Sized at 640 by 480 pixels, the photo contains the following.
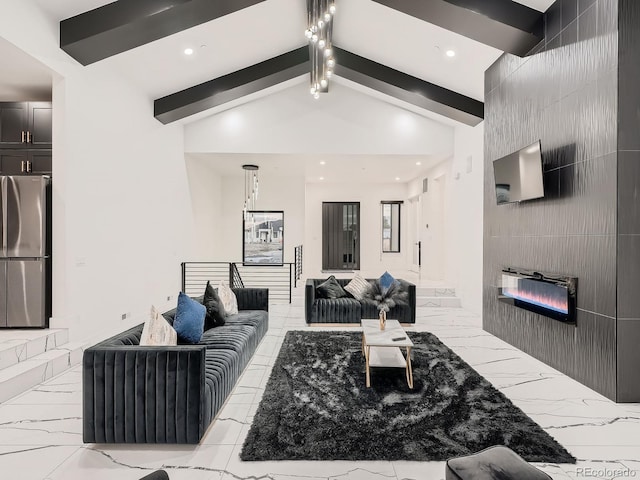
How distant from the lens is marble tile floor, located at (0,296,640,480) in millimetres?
2184

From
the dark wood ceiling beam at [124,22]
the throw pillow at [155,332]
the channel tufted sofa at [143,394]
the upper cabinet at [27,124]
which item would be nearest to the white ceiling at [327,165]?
the upper cabinet at [27,124]

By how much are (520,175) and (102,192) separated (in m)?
5.19

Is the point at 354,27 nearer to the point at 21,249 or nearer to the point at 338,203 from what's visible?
the point at 21,249

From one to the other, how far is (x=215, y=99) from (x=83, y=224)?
10.6 feet

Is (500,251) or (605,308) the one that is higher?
(500,251)

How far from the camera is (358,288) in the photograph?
627cm

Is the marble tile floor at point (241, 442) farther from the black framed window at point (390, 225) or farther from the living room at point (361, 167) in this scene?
the black framed window at point (390, 225)

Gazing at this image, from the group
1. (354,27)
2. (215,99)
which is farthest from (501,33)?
(215,99)

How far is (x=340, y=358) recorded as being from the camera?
4.25 metres

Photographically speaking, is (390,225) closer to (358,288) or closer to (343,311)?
(358,288)

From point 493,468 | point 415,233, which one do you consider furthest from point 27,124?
point 415,233

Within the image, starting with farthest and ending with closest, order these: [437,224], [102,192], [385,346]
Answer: [437,224]
[102,192]
[385,346]

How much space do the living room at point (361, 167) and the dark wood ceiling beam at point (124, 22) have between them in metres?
0.13

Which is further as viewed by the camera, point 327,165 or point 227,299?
point 327,165
